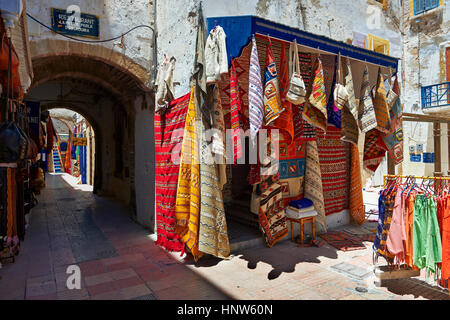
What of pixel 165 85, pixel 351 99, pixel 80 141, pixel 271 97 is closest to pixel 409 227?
pixel 351 99

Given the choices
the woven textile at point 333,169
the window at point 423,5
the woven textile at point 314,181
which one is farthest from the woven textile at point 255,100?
the window at point 423,5

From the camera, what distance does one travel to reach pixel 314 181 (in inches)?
215

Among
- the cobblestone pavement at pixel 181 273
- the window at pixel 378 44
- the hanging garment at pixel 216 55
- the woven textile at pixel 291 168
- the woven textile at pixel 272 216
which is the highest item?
the window at pixel 378 44

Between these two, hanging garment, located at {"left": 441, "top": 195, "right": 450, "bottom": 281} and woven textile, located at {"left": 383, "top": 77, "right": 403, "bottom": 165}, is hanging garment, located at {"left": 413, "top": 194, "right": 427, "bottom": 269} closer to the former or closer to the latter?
hanging garment, located at {"left": 441, "top": 195, "right": 450, "bottom": 281}

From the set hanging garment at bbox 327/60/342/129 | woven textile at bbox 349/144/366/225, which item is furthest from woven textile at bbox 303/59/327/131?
woven textile at bbox 349/144/366/225

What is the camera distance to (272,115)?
3.65 meters

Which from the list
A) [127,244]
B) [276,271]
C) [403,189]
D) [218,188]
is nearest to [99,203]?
[127,244]

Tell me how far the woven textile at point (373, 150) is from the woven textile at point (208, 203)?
9.19ft

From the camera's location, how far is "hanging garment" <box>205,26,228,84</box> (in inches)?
141

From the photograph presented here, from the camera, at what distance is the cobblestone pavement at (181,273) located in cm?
332

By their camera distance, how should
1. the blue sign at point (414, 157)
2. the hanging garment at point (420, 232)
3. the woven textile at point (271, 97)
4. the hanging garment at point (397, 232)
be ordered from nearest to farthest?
the hanging garment at point (420, 232)
the hanging garment at point (397, 232)
the woven textile at point (271, 97)
the blue sign at point (414, 157)

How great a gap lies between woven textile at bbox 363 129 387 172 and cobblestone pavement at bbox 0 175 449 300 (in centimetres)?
142

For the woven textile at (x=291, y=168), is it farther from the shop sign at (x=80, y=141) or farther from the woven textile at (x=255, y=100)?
the shop sign at (x=80, y=141)

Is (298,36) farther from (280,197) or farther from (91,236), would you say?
(91,236)
